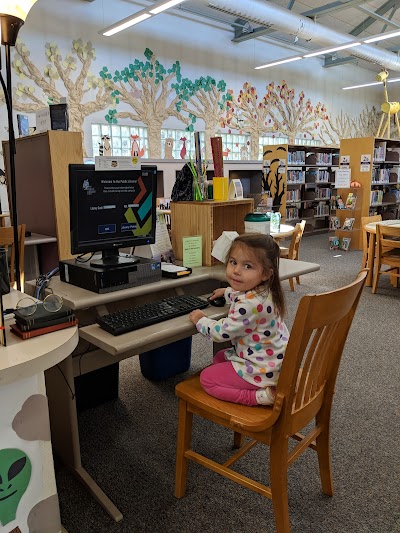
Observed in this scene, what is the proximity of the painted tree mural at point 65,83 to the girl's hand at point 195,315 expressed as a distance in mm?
5349

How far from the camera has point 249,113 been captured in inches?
347

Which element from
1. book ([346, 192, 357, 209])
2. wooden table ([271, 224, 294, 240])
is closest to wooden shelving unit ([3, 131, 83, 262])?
wooden table ([271, 224, 294, 240])

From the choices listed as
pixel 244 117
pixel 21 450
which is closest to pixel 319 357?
pixel 21 450

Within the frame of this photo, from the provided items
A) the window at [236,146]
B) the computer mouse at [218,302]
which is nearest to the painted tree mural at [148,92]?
the window at [236,146]

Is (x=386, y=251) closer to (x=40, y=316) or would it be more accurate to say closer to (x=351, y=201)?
(x=351, y=201)

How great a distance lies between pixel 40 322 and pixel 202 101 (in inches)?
298

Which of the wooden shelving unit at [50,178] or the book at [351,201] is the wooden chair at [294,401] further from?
the book at [351,201]

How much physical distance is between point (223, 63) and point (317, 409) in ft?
26.6

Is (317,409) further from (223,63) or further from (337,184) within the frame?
(223,63)

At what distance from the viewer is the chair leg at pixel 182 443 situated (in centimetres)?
161

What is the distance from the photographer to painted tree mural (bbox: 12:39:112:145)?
5.80m

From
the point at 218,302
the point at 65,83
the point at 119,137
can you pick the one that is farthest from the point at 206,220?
the point at 119,137

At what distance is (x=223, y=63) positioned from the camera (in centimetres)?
828

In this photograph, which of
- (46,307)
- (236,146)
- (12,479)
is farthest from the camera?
(236,146)
